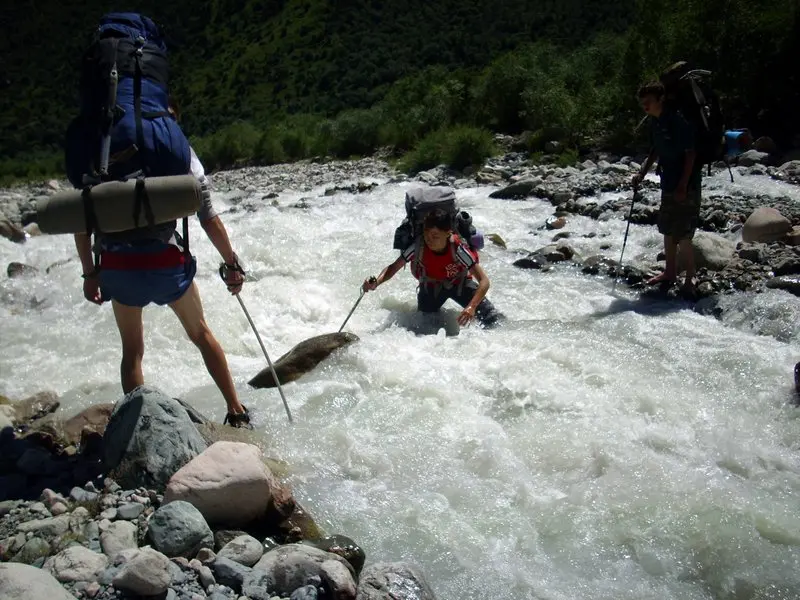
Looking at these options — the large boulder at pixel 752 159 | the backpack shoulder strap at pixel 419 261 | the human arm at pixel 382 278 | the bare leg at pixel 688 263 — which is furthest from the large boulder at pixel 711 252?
the large boulder at pixel 752 159

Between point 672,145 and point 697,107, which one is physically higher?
point 697,107

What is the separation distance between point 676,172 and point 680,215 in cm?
38

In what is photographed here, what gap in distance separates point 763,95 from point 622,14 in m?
20.2

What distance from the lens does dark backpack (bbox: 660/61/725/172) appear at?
6148 mm

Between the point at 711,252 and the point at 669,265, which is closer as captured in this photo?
the point at 669,265

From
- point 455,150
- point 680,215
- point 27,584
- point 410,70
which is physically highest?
point 680,215

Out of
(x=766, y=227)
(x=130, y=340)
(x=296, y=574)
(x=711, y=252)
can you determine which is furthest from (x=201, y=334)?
(x=766, y=227)

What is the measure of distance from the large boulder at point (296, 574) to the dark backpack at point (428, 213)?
10.7 ft

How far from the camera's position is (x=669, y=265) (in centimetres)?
695

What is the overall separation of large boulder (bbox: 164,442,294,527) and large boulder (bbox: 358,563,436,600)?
0.62 m

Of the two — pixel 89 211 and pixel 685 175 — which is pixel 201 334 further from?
pixel 685 175

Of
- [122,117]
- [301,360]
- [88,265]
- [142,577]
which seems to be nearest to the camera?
[142,577]

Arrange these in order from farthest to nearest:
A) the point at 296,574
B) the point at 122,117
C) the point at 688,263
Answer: the point at 688,263 < the point at 122,117 < the point at 296,574

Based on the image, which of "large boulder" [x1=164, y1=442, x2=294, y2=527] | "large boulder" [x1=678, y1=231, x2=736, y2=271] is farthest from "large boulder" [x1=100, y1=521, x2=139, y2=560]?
"large boulder" [x1=678, y1=231, x2=736, y2=271]
